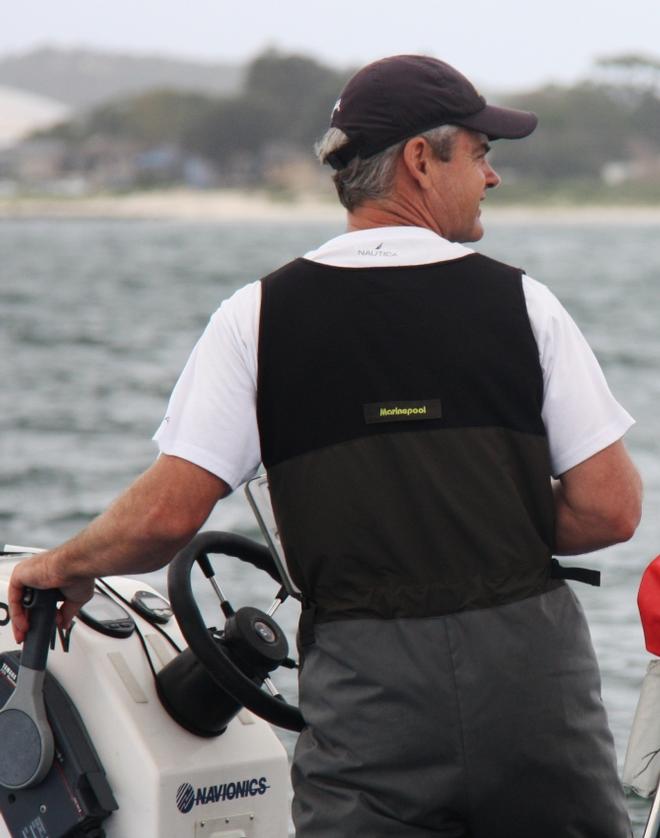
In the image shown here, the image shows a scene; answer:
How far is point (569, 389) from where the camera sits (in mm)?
1960

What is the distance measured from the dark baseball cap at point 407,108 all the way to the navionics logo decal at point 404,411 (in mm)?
322

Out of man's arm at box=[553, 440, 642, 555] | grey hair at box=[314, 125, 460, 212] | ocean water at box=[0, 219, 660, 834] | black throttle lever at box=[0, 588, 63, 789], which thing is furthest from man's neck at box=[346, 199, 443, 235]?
ocean water at box=[0, 219, 660, 834]

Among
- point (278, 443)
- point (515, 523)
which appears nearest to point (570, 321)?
point (515, 523)

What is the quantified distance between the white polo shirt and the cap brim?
0.15 meters

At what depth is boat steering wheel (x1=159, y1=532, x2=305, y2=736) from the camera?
2178 mm

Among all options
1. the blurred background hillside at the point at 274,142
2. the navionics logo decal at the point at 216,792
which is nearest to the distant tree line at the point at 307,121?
the blurred background hillside at the point at 274,142

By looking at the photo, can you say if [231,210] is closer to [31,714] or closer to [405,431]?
[31,714]

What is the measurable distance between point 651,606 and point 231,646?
0.65m

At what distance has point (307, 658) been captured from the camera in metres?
2.00

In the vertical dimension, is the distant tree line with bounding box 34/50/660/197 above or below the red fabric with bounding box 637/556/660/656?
below

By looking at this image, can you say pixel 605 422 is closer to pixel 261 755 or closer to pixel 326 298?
pixel 326 298

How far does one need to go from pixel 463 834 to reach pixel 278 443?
515 millimetres

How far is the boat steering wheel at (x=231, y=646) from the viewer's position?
85.7 inches

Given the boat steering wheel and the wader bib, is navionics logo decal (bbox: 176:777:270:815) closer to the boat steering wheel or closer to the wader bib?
the boat steering wheel
